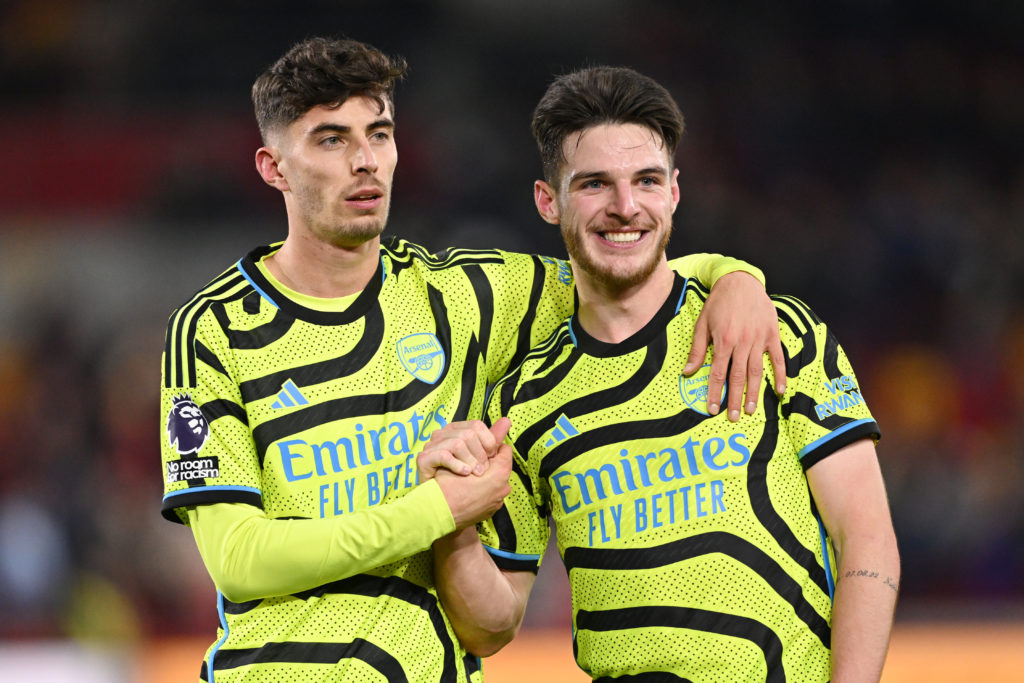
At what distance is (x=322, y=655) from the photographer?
3025 millimetres

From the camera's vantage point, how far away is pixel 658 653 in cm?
303

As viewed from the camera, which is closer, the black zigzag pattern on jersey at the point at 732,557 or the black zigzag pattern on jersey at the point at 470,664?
the black zigzag pattern on jersey at the point at 732,557

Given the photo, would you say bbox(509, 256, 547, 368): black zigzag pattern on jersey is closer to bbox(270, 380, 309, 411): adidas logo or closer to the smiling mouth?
the smiling mouth

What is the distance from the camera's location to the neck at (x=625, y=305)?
3291mm

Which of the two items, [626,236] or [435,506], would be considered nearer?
[435,506]

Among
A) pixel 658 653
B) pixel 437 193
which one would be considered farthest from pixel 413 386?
pixel 437 193

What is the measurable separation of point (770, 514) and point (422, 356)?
3.37ft

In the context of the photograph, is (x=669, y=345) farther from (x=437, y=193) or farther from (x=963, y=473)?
(x=437, y=193)

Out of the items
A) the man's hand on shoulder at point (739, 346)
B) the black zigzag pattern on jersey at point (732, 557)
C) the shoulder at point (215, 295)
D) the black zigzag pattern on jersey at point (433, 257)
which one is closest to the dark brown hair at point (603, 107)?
the black zigzag pattern on jersey at point (433, 257)

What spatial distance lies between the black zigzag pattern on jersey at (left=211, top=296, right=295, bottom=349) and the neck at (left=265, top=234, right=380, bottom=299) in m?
0.12

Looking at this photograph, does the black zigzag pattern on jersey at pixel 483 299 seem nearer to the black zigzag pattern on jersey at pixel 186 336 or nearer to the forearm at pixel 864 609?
the black zigzag pattern on jersey at pixel 186 336

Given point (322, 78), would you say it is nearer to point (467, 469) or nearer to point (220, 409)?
point (220, 409)

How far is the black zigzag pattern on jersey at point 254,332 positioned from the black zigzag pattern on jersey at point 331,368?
0.10 metres

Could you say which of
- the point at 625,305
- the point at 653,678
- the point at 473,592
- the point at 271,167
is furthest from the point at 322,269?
the point at 653,678
